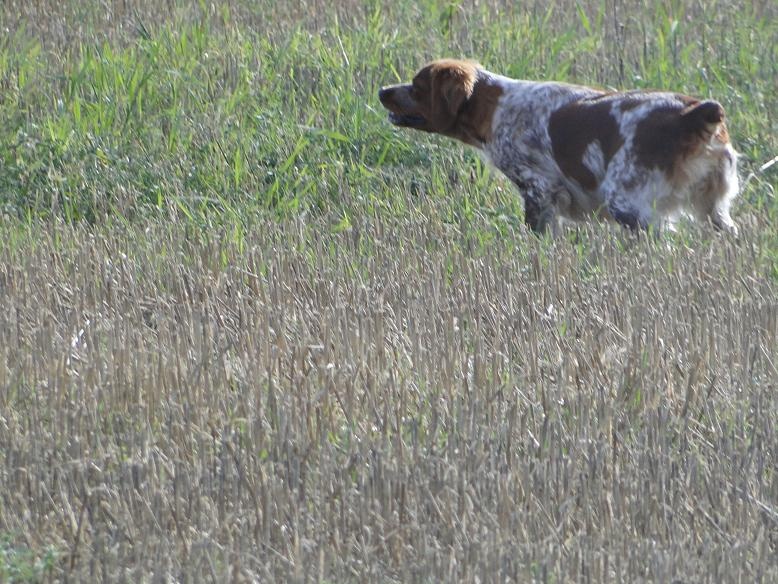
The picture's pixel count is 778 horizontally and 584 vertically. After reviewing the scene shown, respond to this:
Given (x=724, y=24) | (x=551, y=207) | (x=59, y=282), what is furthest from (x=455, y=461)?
(x=724, y=24)

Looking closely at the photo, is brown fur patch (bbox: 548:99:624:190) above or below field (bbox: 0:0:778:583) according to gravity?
above

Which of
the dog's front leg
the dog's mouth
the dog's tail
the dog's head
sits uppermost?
the dog's tail

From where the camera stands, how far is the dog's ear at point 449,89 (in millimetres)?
6941

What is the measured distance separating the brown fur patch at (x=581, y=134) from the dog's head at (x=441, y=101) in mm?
466

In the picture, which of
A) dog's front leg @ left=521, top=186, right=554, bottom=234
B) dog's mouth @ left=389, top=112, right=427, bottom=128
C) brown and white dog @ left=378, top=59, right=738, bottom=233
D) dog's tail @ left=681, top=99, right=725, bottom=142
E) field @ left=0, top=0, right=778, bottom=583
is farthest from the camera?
dog's mouth @ left=389, top=112, right=427, bottom=128

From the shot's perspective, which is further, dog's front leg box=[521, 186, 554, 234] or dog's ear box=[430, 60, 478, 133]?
dog's ear box=[430, 60, 478, 133]

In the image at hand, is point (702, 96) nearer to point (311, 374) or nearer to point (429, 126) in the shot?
point (429, 126)

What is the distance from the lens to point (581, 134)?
6.48 metres

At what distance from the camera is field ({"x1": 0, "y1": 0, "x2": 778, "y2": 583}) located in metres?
3.36

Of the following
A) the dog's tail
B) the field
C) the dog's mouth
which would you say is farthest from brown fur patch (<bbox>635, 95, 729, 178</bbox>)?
the dog's mouth

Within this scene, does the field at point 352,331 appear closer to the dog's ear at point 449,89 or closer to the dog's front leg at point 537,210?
the dog's front leg at point 537,210

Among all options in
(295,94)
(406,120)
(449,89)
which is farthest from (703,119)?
(295,94)

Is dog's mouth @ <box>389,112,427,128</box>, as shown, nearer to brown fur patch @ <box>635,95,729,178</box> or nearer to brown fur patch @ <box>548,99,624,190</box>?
brown fur patch @ <box>548,99,624,190</box>

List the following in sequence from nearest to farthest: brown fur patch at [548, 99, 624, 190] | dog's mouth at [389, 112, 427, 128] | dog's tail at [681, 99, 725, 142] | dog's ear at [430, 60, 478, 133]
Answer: dog's tail at [681, 99, 725, 142], brown fur patch at [548, 99, 624, 190], dog's ear at [430, 60, 478, 133], dog's mouth at [389, 112, 427, 128]
